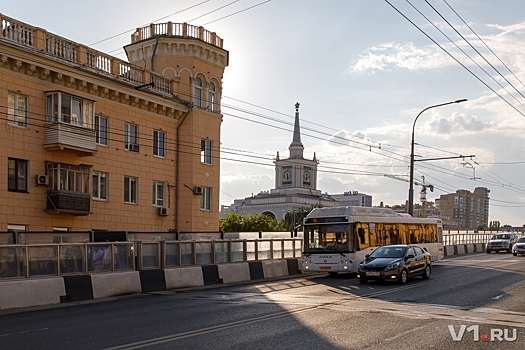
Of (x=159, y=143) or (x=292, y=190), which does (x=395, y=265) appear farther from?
(x=292, y=190)

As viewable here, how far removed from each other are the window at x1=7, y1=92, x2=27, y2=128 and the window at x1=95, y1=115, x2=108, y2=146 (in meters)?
4.55

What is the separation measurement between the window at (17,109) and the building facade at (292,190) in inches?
4556

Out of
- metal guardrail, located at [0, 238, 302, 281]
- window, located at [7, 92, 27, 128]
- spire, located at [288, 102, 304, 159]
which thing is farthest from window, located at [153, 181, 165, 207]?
spire, located at [288, 102, 304, 159]

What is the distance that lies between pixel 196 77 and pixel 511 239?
1278 inches

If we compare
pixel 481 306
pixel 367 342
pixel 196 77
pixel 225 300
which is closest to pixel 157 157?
pixel 196 77

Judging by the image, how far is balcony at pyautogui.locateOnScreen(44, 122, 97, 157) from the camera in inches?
1150

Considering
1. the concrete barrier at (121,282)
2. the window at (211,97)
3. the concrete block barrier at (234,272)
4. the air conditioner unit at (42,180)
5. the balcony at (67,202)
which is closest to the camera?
the concrete barrier at (121,282)

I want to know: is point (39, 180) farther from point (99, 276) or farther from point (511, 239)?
point (511, 239)

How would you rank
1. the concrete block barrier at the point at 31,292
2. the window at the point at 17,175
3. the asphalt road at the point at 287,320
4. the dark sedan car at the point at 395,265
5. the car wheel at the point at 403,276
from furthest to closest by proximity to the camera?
the window at the point at 17,175 < the car wheel at the point at 403,276 < the dark sedan car at the point at 395,265 < the concrete block barrier at the point at 31,292 < the asphalt road at the point at 287,320

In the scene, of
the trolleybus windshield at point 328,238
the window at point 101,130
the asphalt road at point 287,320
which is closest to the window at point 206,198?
the window at point 101,130

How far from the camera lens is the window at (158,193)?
3678cm

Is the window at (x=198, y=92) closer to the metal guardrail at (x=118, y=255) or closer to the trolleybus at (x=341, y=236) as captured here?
the trolleybus at (x=341, y=236)

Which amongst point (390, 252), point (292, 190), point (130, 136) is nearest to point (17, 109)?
point (130, 136)

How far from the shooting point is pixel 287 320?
13266mm
